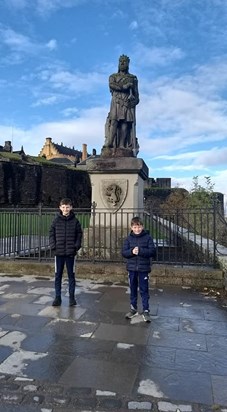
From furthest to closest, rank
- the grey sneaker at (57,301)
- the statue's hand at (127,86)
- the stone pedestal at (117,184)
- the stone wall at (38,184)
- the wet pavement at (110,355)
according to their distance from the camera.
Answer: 1. the stone wall at (38,184)
2. the statue's hand at (127,86)
3. the stone pedestal at (117,184)
4. the grey sneaker at (57,301)
5. the wet pavement at (110,355)

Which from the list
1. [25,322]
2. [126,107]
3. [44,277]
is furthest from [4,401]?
Result: [126,107]

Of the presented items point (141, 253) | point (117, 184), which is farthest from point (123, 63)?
point (141, 253)

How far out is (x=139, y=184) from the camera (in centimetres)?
932

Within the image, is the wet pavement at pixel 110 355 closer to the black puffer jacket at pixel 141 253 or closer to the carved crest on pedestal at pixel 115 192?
the black puffer jacket at pixel 141 253

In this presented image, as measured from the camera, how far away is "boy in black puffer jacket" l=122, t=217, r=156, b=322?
514cm

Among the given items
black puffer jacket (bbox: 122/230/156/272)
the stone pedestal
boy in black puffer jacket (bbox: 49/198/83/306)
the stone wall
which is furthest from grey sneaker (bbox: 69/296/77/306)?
the stone wall

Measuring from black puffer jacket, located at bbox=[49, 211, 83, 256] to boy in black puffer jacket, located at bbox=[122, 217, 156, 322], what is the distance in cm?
93

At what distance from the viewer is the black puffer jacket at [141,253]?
514cm

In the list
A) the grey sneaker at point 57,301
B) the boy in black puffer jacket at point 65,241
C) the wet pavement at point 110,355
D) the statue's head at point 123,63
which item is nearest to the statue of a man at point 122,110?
the statue's head at point 123,63

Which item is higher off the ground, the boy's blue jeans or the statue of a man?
the statue of a man

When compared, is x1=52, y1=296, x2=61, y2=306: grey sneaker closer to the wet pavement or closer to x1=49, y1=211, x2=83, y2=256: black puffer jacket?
the wet pavement

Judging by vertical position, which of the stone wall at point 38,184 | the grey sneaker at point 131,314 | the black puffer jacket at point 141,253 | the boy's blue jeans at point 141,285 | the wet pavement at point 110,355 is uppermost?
the stone wall at point 38,184

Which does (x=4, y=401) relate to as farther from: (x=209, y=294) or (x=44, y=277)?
(x=44, y=277)

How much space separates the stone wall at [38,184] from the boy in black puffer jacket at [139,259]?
98.1ft
